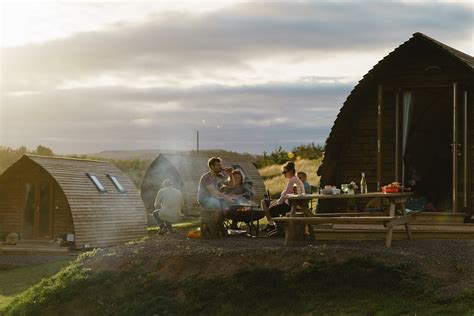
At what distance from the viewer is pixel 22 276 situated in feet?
69.0

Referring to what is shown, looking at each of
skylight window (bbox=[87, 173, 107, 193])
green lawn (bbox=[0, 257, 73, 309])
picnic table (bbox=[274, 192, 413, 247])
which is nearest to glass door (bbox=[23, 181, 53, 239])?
skylight window (bbox=[87, 173, 107, 193])

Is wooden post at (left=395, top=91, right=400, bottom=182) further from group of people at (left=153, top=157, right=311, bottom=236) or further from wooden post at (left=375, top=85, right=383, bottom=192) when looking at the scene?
group of people at (left=153, top=157, right=311, bottom=236)

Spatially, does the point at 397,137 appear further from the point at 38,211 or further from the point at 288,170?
the point at 38,211

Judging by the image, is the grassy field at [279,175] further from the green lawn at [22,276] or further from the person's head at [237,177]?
the person's head at [237,177]

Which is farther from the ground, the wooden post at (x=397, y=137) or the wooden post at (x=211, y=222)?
the wooden post at (x=397, y=137)

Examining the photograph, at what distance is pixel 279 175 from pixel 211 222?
92.0 ft

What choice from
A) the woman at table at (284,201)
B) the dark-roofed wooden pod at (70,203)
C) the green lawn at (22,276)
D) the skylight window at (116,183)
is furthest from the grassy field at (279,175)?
the woman at table at (284,201)

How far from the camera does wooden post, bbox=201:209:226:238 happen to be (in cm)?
1580

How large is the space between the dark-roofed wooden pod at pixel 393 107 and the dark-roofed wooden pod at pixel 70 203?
1023 cm

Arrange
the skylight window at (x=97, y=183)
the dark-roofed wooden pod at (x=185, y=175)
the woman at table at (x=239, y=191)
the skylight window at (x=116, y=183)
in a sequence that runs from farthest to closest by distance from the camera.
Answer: the dark-roofed wooden pod at (x=185, y=175) < the skylight window at (x=116, y=183) < the skylight window at (x=97, y=183) < the woman at table at (x=239, y=191)

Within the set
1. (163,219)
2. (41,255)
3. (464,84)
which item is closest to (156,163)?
(41,255)

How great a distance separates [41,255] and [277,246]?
13.0 meters

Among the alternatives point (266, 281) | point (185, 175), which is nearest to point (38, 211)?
point (185, 175)

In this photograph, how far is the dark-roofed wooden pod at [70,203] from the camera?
26547 millimetres
